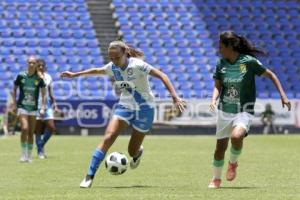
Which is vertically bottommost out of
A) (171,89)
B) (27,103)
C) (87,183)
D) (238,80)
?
(87,183)

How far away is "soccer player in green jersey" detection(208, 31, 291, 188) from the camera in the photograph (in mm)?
10719

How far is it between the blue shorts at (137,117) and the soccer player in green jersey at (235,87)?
1099mm

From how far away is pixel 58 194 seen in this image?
9.61 meters

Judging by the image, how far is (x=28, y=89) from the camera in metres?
17.1

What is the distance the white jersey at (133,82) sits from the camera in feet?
36.4

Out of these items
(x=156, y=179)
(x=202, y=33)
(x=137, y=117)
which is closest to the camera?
(x=137, y=117)

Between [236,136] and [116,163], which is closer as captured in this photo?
[236,136]

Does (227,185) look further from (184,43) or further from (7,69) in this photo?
(184,43)

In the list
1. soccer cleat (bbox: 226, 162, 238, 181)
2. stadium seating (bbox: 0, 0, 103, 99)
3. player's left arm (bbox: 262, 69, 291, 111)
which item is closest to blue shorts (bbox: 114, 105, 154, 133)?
soccer cleat (bbox: 226, 162, 238, 181)

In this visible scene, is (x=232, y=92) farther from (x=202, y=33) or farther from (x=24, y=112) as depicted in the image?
(x=202, y=33)

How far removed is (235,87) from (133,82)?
4.75 feet

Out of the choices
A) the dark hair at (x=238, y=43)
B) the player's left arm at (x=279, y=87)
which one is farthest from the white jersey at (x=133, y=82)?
the player's left arm at (x=279, y=87)

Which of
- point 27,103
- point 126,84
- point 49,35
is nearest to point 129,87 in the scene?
point 126,84

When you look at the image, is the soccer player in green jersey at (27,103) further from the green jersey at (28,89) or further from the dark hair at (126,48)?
the dark hair at (126,48)
